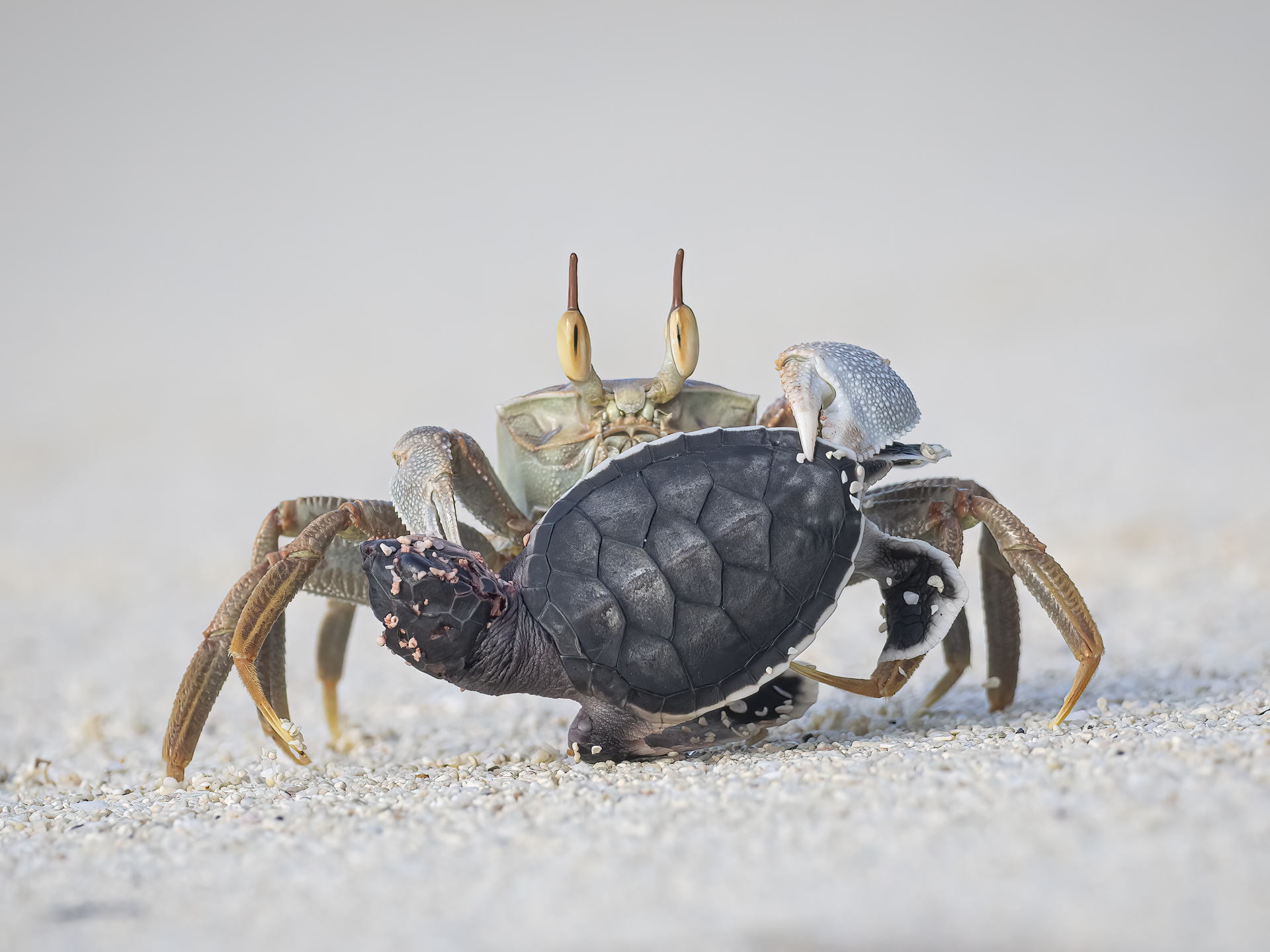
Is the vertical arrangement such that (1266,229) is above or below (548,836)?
above

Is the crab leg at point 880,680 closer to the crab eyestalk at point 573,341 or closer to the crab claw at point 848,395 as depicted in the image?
the crab claw at point 848,395

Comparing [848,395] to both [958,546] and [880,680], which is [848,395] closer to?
[958,546]

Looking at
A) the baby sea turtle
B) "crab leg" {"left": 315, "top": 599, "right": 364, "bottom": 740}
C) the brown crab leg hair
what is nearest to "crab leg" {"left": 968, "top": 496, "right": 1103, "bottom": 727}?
the baby sea turtle

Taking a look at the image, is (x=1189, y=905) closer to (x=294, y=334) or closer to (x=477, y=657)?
(x=477, y=657)

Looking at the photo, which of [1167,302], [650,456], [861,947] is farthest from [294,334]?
[861,947]

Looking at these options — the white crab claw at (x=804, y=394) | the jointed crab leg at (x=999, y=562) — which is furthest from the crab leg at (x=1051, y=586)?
the white crab claw at (x=804, y=394)

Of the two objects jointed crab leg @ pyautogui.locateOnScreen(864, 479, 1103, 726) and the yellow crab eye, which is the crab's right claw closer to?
the yellow crab eye

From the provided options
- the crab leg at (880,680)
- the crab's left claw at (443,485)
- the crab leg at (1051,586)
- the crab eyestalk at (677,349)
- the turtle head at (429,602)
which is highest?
the crab eyestalk at (677,349)
